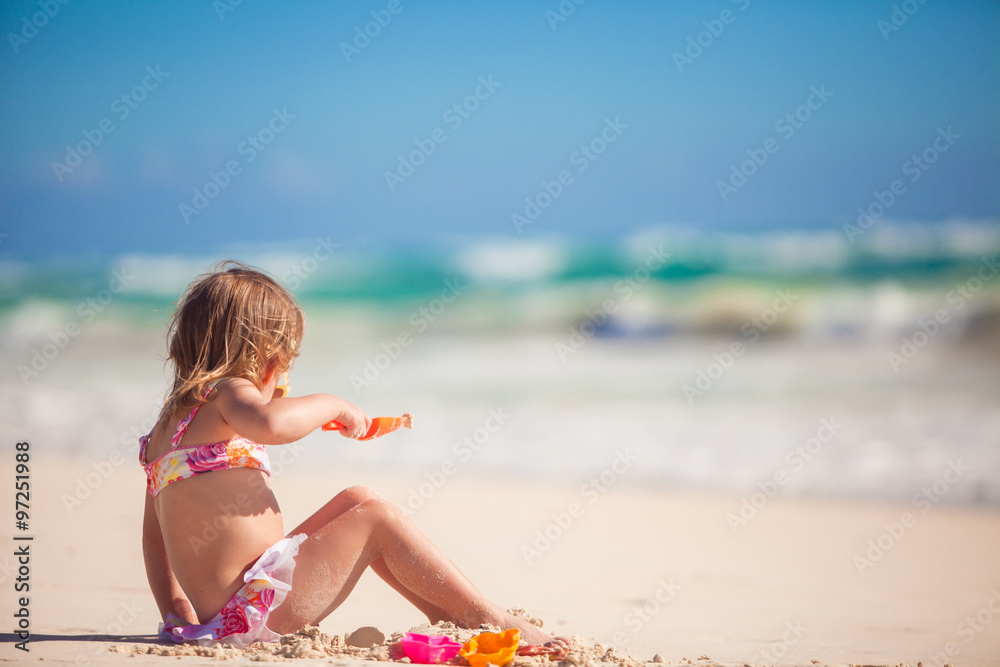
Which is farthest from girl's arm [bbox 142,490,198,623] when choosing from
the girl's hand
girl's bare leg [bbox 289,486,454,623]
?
the girl's hand

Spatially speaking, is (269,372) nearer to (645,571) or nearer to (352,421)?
(352,421)

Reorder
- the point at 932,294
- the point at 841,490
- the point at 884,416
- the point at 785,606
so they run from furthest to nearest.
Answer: the point at 932,294
the point at 884,416
the point at 841,490
the point at 785,606

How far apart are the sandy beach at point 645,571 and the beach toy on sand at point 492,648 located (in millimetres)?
609

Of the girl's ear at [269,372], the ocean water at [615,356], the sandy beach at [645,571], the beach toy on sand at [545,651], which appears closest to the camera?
the beach toy on sand at [545,651]

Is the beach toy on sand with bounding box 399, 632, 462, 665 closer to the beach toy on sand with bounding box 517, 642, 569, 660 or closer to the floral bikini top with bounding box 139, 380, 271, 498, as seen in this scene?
the beach toy on sand with bounding box 517, 642, 569, 660

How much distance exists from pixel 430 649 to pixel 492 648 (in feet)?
0.55

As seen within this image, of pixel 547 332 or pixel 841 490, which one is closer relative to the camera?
pixel 841 490

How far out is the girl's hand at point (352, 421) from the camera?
94.7 inches

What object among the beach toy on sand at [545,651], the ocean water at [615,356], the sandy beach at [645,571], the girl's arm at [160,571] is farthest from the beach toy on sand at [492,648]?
the ocean water at [615,356]

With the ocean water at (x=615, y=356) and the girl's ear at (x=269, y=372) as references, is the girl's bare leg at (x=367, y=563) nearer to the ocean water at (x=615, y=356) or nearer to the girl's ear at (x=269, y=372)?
the girl's ear at (x=269, y=372)

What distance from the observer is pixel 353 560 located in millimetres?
2434

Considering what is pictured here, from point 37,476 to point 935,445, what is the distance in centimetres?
642

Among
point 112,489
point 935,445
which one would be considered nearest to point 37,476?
point 112,489

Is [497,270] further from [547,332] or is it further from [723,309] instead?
[723,309]
